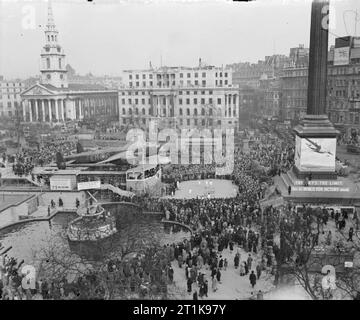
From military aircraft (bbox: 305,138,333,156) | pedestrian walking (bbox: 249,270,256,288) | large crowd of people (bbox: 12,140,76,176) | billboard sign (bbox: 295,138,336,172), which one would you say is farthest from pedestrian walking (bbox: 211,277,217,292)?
large crowd of people (bbox: 12,140,76,176)

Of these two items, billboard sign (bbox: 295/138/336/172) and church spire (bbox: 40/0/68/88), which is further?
billboard sign (bbox: 295/138/336/172)

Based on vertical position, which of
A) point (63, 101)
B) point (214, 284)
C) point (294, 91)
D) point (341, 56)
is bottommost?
point (214, 284)

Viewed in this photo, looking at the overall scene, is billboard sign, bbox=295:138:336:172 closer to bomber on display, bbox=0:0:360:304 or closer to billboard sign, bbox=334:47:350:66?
bomber on display, bbox=0:0:360:304

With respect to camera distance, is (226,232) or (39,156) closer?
(226,232)

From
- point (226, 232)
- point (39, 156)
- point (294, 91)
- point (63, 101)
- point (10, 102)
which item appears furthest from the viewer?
point (63, 101)

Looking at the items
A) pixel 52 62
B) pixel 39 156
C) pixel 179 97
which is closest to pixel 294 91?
pixel 179 97

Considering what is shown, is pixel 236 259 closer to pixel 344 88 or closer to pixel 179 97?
pixel 344 88
